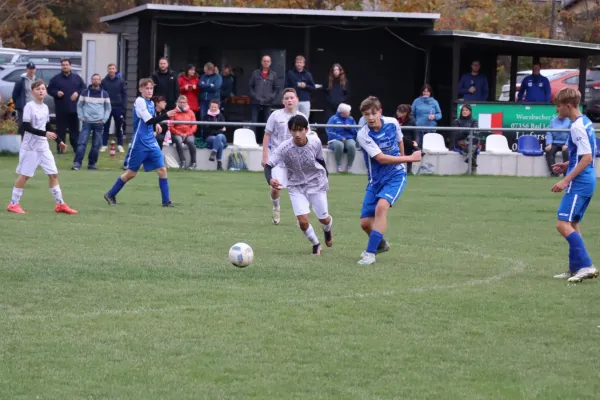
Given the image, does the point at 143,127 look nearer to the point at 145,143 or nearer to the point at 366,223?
the point at 145,143

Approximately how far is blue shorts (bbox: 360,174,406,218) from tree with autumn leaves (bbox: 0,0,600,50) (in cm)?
3406

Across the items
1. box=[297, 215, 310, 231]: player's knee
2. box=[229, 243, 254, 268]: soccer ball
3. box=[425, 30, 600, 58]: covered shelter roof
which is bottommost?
box=[229, 243, 254, 268]: soccer ball

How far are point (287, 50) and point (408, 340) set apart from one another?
73.0 ft

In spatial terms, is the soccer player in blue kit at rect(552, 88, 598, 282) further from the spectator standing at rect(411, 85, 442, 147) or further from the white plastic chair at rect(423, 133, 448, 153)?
the spectator standing at rect(411, 85, 442, 147)

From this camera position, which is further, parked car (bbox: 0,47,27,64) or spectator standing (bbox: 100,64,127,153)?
parked car (bbox: 0,47,27,64)

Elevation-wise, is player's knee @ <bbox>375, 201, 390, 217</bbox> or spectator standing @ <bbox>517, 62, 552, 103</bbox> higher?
spectator standing @ <bbox>517, 62, 552, 103</bbox>

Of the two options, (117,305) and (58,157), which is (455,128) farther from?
(117,305)

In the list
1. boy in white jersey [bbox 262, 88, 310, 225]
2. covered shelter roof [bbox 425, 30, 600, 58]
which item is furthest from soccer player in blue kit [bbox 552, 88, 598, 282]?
covered shelter roof [bbox 425, 30, 600, 58]

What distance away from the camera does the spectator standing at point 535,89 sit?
1104 inches

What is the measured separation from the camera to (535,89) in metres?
28.1

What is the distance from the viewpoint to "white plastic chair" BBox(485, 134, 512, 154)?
23.3 meters

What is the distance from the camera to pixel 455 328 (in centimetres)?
796

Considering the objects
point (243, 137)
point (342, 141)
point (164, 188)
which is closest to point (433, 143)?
point (342, 141)

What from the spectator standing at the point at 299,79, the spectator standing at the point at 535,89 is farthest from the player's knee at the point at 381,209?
the spectator standing at the point at 535,89
